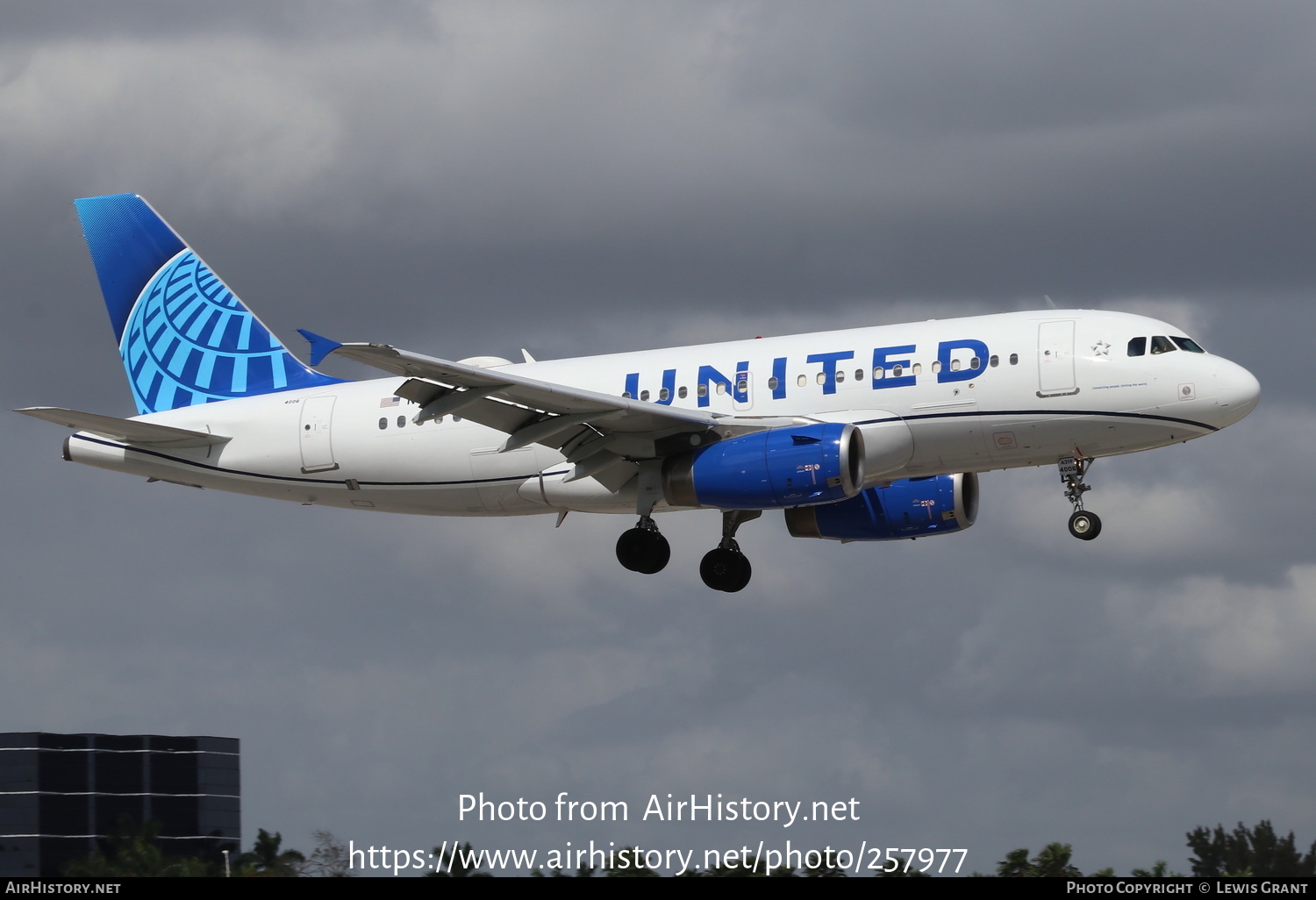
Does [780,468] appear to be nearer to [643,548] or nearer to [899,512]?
[643,548]

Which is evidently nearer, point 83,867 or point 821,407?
point 821,407

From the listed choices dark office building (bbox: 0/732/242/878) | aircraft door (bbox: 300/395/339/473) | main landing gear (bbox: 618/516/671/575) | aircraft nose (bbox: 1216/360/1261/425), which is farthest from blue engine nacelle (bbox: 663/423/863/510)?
dark office building (bbox: 0/732/242/878)

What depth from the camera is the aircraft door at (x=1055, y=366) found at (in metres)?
36.2

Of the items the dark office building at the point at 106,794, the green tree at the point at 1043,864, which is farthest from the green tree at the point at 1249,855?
the dark office building at the point at 106,794

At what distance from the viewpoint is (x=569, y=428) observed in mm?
Result: 38250

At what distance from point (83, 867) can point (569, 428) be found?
73.3 ft

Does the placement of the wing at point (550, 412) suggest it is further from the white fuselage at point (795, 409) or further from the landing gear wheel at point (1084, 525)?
the landing gear wheel at point (1084, 525)

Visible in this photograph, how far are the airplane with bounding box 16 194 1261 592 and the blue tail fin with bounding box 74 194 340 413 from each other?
83mm

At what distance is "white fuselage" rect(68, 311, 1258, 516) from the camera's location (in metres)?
36.3

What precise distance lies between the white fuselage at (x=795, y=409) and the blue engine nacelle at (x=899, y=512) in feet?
15.8

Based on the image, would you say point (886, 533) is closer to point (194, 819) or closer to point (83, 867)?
point (83, 867)

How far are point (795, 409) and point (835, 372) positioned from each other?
1.19m

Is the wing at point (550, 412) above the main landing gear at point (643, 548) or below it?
above
